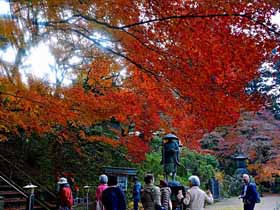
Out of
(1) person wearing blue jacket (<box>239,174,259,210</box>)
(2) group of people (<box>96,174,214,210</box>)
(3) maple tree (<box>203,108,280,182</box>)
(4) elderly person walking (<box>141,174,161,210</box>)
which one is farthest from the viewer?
(3) maple tree (<box>203,108,280,182</box>)

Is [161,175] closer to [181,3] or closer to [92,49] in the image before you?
[92,49]

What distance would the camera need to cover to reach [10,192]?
10172 mm

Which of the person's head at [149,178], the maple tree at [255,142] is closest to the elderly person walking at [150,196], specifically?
the person's head at [149,178]

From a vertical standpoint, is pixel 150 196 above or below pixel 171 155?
below

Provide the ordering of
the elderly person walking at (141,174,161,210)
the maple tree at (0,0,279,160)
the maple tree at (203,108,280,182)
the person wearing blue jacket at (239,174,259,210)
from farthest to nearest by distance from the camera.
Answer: the maple tree at (203,108,280,182) < the person wearing blue jacket at (239,174,259,210) < the elderly person walking at (141,174,161,210) < the maple tree at (0,0,279,160)

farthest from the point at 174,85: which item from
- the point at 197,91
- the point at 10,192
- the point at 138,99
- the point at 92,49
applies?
the point at 10,192

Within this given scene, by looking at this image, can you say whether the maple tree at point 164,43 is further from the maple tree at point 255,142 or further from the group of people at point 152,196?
the maple tree at point 255,142

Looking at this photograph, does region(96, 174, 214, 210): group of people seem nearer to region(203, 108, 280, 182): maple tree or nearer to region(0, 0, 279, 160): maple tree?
region(0, 0, 279, 160): maple tree

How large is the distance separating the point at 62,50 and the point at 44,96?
193 centimetres

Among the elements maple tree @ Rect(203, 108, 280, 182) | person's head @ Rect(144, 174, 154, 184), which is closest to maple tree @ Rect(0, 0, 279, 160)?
person's head @ Rect(144, 174, 154, 184)

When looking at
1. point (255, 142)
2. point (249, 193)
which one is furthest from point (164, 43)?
point (255, 142)

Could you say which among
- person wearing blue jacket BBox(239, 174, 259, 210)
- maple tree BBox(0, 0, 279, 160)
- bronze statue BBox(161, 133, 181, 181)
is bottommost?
person wearing blue jacket BBox(239, 174, 259, 210)

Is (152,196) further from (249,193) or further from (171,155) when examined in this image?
(171,155)

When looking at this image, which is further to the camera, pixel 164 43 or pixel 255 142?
pixel 255 142
